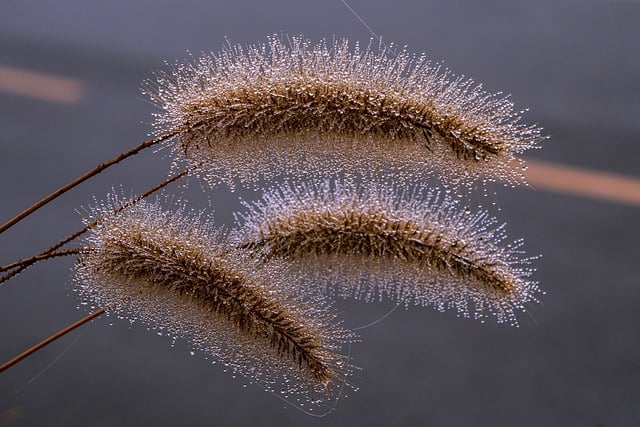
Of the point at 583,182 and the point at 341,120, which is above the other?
the point at 583,182

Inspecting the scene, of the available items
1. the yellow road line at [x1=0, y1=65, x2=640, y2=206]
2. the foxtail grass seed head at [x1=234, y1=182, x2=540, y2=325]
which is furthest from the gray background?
the foxtail grass seed head at [x1=234, y1=182, x2=540, y2=325]

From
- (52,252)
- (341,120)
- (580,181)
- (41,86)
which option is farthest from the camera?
(41,86)

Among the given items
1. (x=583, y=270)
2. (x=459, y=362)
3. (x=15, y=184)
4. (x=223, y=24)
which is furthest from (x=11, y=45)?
(x=583, y=270)

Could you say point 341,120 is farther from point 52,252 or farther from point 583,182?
point 583,182

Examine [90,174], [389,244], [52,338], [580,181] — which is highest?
[580,181]

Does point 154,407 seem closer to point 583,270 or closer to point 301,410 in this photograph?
point 301,410

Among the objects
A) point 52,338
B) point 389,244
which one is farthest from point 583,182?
point 52,338
